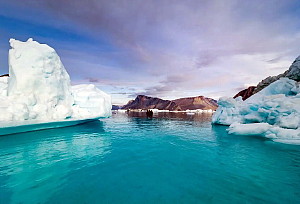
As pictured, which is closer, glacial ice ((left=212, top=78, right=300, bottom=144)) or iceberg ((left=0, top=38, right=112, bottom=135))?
glacial ice ((left=212, top=78, right=300, bottom=144))

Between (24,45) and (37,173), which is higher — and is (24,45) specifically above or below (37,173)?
above

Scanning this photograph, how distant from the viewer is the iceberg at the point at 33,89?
42.4 feet

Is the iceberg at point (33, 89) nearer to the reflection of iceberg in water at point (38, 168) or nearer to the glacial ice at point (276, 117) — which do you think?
the reflection of iceberg in water at point (38, 168)

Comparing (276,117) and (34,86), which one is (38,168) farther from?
(276,117)

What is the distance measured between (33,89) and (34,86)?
37 centimetres

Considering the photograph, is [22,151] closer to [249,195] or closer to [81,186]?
[81,186]

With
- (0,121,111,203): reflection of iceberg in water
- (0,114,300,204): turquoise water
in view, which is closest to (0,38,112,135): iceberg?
(0,121,111,203): reflection of iceberg in water

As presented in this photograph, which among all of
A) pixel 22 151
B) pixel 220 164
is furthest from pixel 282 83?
pixel 22 151

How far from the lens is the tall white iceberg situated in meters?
13.5

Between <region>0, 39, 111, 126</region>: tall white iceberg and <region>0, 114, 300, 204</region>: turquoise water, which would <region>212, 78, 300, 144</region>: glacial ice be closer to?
<region>0, 114, 300, 204</region>: turquoise water

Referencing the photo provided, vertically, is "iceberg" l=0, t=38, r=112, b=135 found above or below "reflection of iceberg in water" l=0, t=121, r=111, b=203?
above

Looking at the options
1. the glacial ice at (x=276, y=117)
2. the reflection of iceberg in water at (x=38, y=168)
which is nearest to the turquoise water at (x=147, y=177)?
the reflection of iceberg in water at (x=38, y=168)

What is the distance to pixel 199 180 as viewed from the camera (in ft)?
17.7

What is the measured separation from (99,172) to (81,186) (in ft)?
3.84
